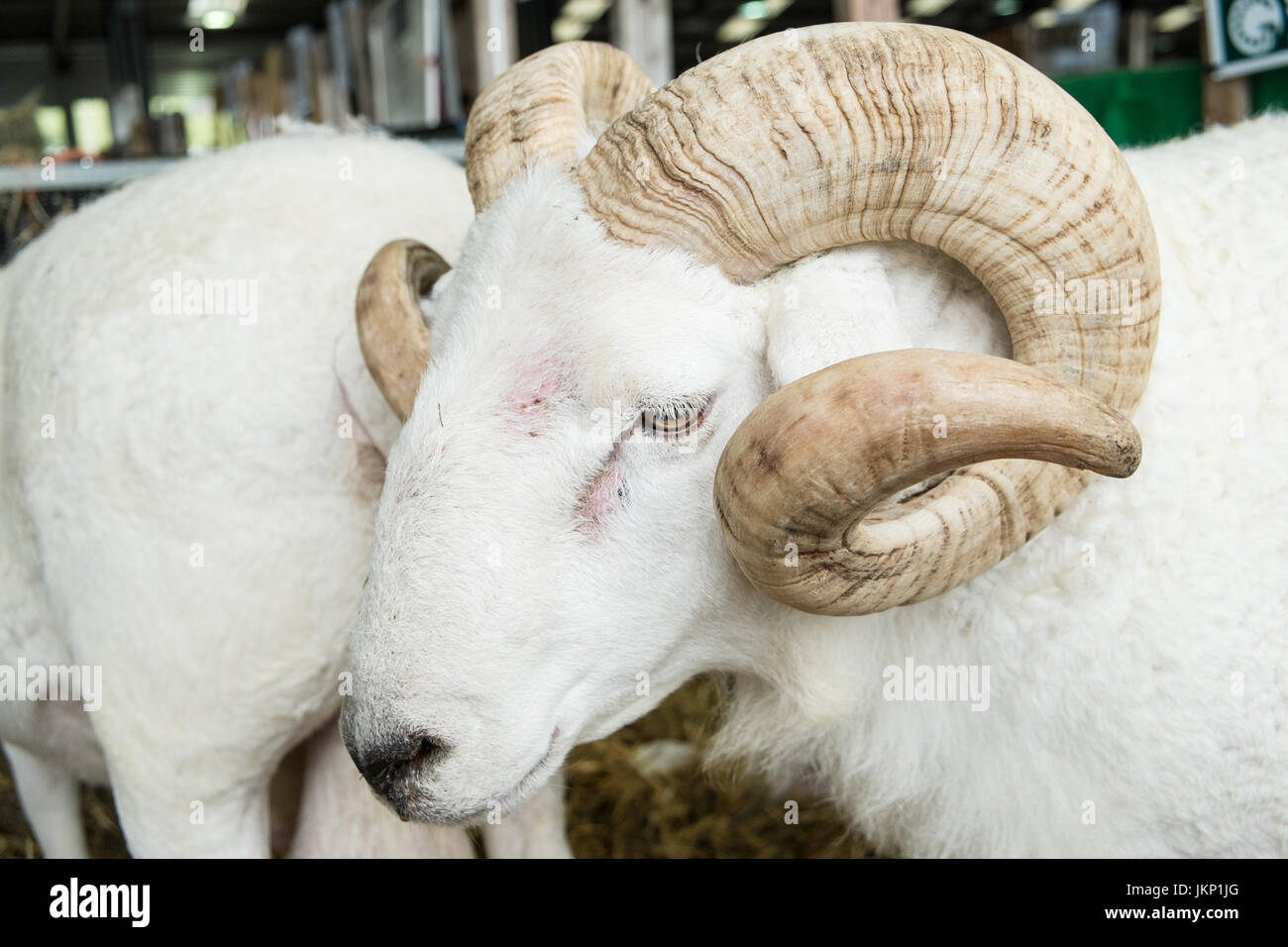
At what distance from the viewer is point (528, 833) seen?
121 inches

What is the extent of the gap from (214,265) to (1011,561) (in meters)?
1.77

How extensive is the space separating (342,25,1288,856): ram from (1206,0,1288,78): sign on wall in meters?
2.56

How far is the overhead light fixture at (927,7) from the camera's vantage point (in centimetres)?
1634

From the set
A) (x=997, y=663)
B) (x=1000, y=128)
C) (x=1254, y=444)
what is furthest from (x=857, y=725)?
(x=1000, y=128)

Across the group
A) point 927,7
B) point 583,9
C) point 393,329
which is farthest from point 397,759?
point 927,7

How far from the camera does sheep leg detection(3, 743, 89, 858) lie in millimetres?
3283

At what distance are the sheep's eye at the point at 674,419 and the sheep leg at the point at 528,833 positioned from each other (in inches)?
65.9

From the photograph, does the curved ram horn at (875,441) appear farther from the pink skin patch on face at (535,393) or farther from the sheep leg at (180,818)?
the sheep leg at (180,818)

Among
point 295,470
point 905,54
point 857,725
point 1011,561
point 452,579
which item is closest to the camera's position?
point 905,54

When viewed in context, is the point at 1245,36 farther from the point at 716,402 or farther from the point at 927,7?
the point at 927,7

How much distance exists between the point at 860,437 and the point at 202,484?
151cm
